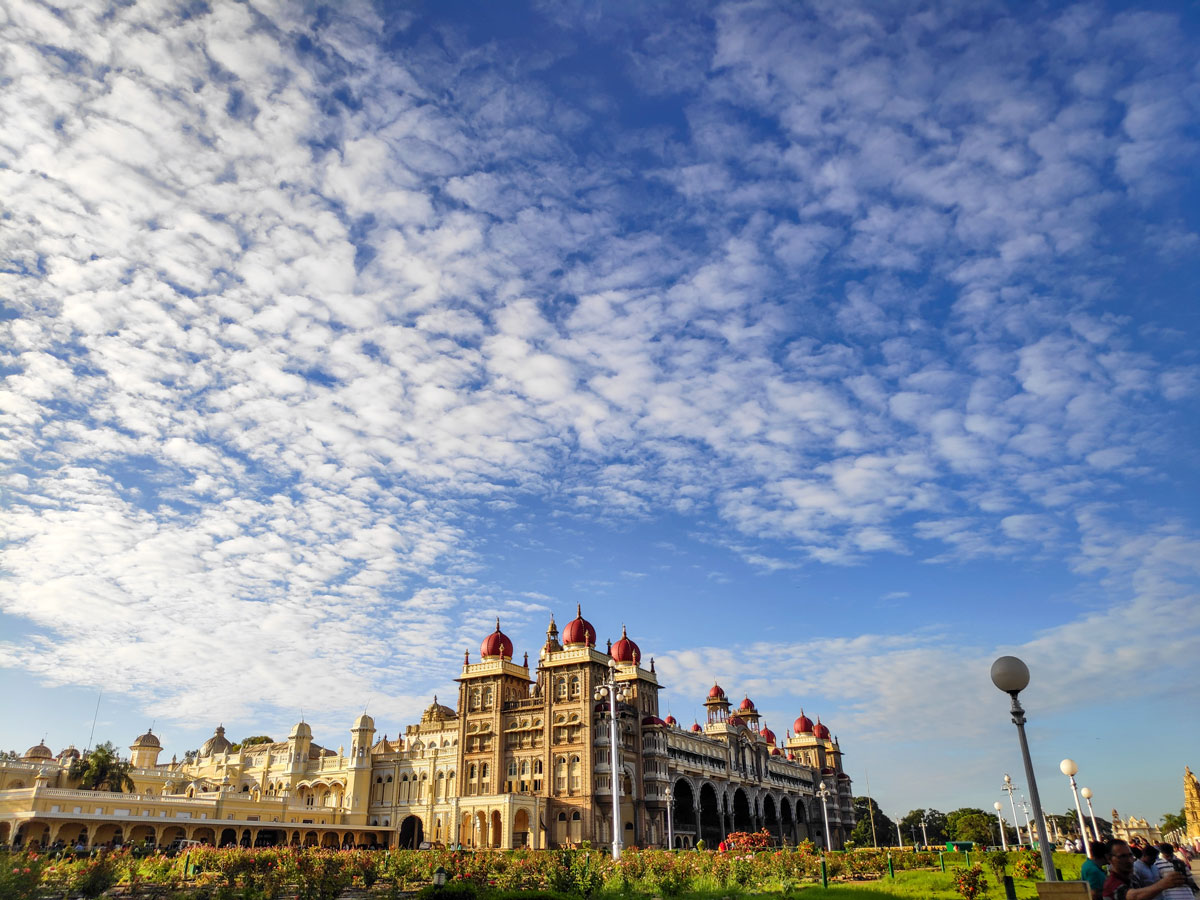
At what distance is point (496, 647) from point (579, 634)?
10067 mm

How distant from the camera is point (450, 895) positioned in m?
18.0

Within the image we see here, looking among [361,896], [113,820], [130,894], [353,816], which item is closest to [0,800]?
[113,820]

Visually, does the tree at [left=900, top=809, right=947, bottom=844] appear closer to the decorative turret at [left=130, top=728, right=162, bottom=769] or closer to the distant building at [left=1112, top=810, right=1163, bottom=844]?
the distant building at [left=1112, top=810, right=1163, bottom=844]

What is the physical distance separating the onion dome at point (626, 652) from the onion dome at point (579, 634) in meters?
4.22

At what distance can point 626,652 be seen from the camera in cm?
8094

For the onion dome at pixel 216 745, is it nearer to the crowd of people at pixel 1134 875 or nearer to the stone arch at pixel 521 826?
the stone arch at pixel 521 826

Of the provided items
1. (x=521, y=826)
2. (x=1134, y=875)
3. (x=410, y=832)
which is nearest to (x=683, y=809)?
(x=521, y=826)

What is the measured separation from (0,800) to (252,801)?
17.7m

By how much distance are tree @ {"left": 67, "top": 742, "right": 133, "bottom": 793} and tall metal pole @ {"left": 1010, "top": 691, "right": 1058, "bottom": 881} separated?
7233cm

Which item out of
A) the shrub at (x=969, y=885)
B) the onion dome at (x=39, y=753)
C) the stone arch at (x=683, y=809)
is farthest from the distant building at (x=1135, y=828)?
the onion dome at (x=39, y=753)

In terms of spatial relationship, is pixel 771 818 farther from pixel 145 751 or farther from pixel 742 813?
pixel 145 751

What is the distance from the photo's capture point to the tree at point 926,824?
449 feet

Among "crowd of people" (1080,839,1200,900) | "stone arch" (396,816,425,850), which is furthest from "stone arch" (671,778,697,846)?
"crowd of people" (1080,839,1200,900)

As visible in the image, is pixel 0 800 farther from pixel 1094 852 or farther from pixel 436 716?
pixel 1094 852
